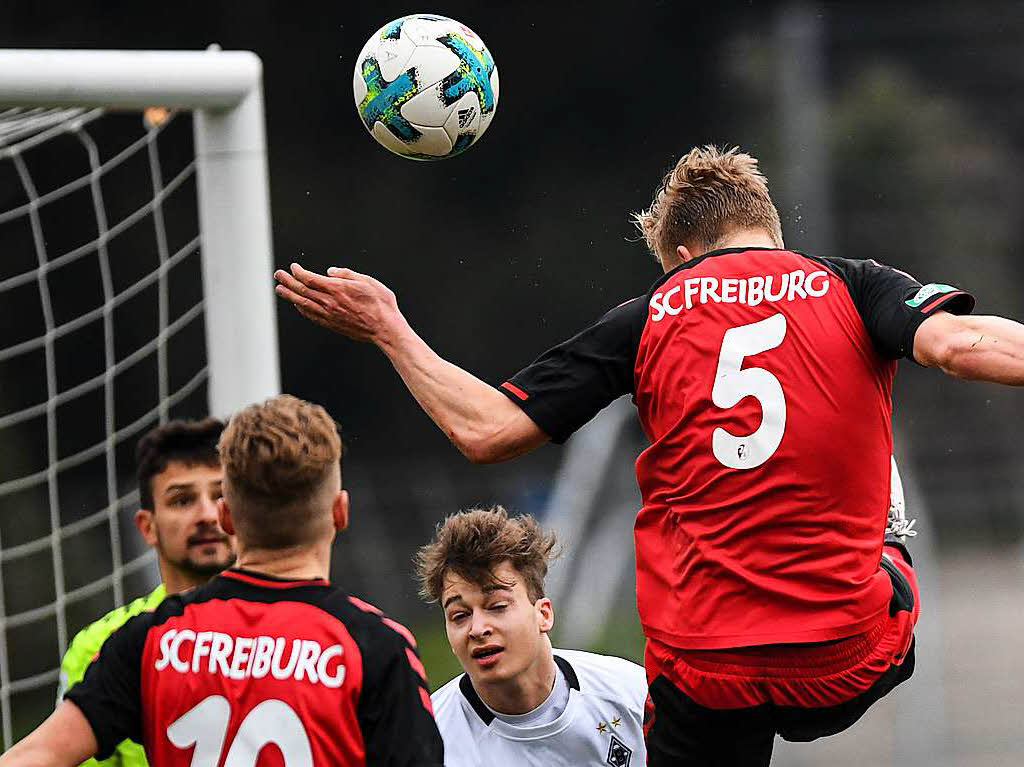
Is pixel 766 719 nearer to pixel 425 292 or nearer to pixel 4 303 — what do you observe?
pixel 4 303

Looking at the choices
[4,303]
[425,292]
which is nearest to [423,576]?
[4,303]

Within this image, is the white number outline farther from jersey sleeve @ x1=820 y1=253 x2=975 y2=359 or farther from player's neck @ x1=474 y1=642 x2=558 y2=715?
jersey sleeve @ x1=820 y1=253 x2=975 y2=359

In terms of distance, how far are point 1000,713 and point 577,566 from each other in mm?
3121

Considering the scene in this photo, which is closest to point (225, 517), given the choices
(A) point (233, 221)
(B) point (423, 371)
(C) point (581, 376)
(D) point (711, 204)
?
(B) point (423, 371)

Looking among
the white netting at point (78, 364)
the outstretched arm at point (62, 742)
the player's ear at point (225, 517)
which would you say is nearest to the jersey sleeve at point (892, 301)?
the player's ear at point (225, 517)

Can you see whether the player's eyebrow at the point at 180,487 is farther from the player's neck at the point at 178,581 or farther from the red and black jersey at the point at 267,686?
the red and black jersey at the point at 267,686

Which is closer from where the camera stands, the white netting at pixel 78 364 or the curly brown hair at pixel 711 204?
the curly brown hair at pixel 711 204

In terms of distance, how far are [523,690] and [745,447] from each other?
1177mm

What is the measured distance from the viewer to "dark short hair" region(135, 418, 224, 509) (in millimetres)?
5121

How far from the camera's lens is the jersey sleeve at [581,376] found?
3.96m

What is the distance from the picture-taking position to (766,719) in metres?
3.88

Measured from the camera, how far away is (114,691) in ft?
11.1

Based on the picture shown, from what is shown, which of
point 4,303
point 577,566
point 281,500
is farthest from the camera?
point 4,303

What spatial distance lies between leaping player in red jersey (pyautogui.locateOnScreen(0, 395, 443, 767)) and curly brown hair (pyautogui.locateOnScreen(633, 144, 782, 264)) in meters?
1.18
